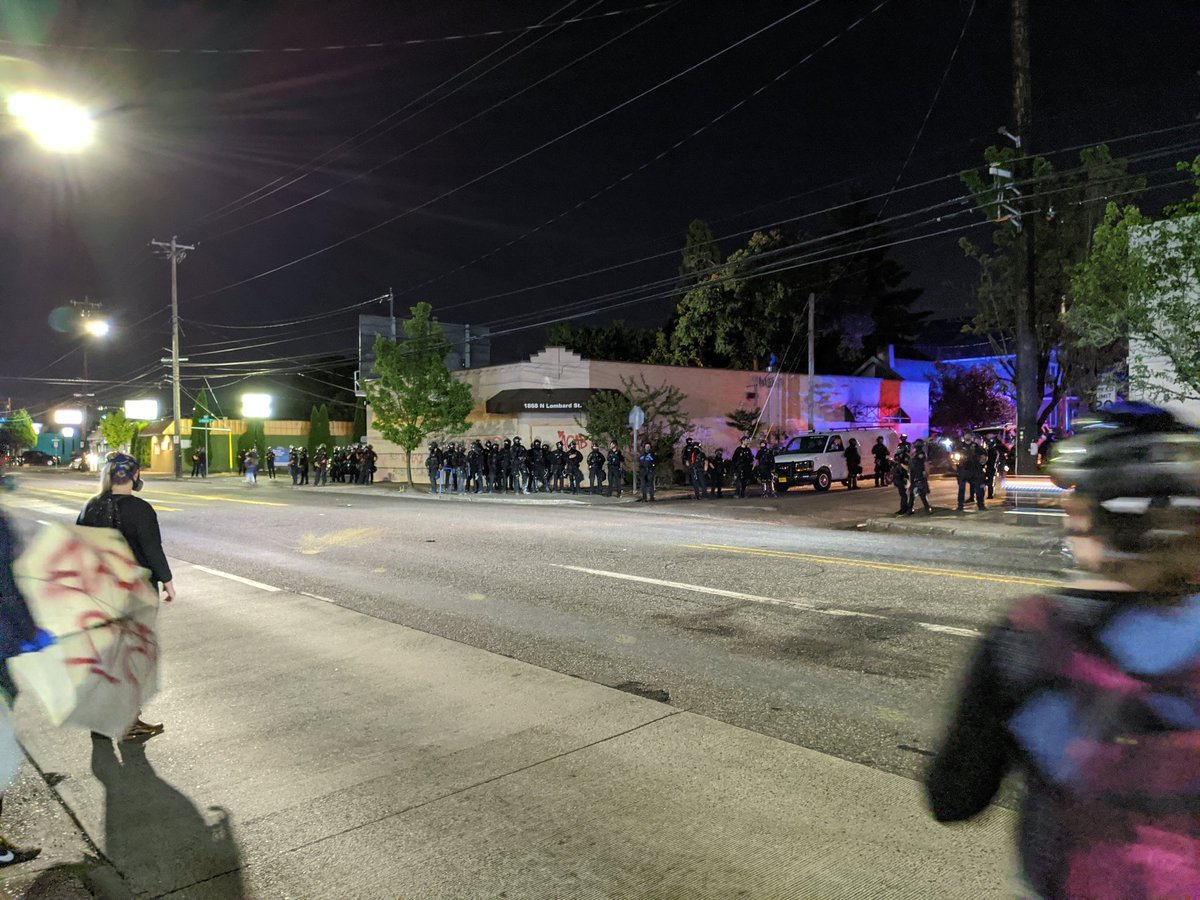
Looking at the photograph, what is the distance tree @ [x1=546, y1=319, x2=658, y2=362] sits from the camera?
5778cm

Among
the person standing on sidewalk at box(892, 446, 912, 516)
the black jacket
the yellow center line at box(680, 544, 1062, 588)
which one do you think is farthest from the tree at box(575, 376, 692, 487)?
the black jacket

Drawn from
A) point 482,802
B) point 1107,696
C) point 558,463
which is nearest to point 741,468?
point 558,463

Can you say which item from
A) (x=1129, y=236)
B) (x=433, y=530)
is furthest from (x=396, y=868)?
(x=1129, y=236)

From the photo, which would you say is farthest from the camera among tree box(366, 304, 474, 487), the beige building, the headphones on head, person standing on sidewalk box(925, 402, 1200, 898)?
tree box(366, 304, 474, 487)

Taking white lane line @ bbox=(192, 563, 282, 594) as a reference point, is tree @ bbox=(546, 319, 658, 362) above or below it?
above

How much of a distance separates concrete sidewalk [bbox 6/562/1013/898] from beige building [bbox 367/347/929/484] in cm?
2631

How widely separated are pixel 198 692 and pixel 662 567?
254 inches

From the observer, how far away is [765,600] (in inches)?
354

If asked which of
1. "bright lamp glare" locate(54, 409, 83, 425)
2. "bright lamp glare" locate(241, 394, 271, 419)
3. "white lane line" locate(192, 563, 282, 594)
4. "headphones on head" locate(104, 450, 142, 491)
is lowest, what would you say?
"white lane line" locate(192, 563, 282, 594)

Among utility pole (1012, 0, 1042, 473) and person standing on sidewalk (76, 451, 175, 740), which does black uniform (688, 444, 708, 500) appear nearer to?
utility pole (1012, 0, 1042, 473)

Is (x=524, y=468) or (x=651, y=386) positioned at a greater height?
(x=651, y=386)

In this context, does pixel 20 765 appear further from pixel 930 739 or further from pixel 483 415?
pixel 483 415

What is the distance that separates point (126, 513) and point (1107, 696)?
5.78 m

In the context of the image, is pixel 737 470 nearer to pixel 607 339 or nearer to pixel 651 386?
pixel 651 386
